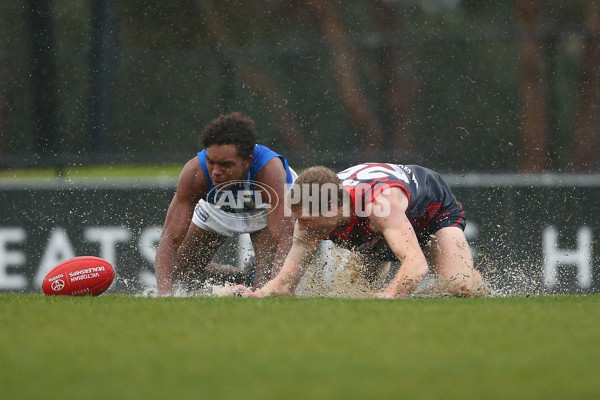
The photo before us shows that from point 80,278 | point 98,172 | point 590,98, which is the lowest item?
point 80,278

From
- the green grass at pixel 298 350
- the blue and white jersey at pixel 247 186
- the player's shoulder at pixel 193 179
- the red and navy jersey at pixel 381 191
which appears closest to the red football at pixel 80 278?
the green grass at pixel 298 350

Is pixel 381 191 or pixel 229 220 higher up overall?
pixel 381 191

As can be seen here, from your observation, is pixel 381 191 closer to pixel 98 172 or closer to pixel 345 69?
pixel 345 69

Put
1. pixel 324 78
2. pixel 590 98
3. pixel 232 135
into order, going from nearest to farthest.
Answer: pixel 232 135, pixel 590 98, pixel 324 78

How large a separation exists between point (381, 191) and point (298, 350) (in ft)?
7.39

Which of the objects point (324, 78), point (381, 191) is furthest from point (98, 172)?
point (381, 191)

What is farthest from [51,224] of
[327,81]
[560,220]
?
[560,220]

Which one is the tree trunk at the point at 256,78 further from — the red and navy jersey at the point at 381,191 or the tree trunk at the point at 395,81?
the red and navy jersey at the point at 381,191

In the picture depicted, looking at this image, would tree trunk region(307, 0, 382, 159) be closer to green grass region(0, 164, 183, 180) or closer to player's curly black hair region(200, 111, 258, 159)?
green grass region(0, 164, 183, 180)

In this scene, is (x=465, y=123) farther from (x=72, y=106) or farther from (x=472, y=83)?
(x=72, y=106)

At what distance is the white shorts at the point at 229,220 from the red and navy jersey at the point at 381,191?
1038mm

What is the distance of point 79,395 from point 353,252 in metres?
4.25

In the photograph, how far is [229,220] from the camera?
7879mm

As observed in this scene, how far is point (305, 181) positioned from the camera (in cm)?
617
